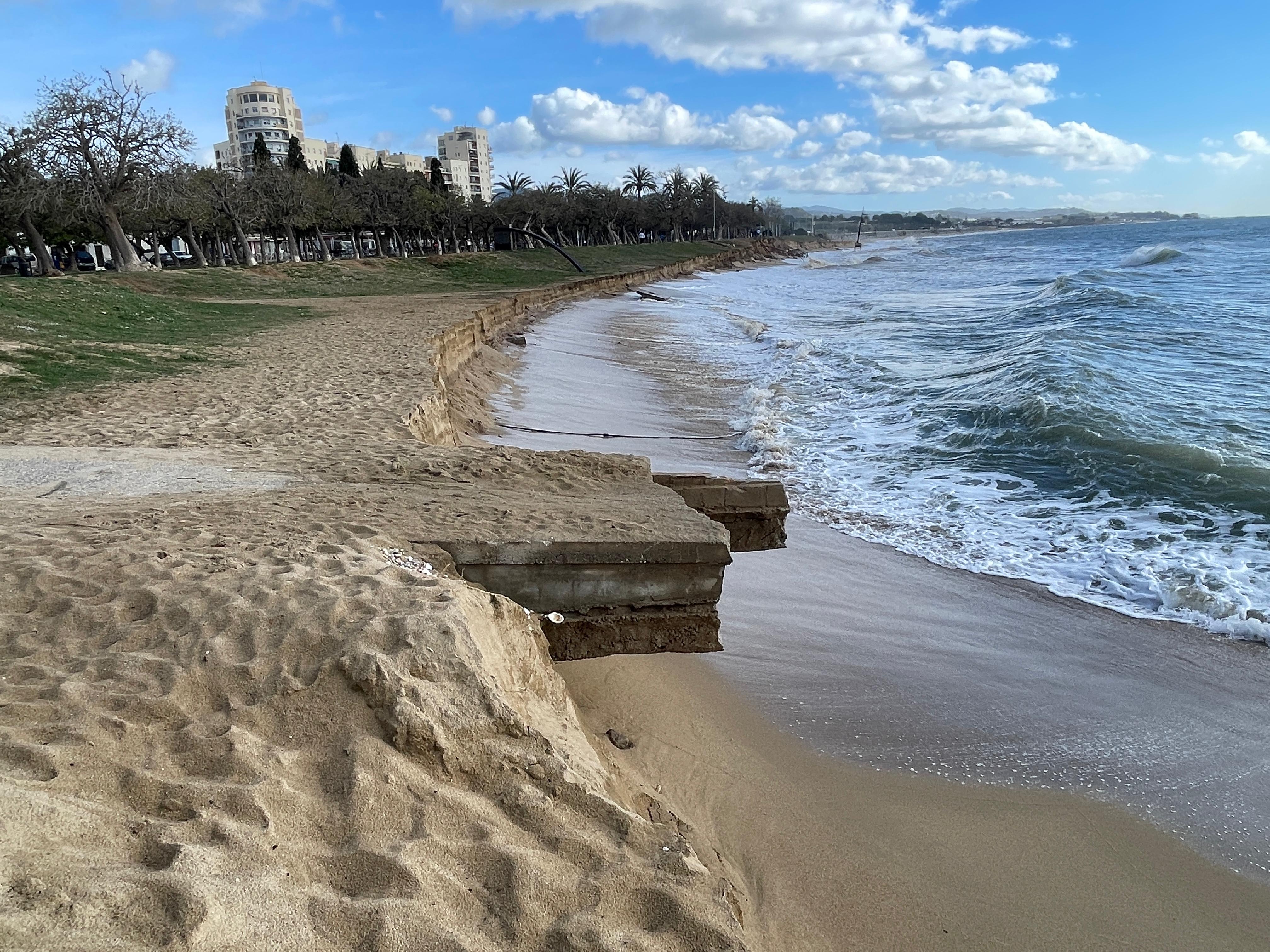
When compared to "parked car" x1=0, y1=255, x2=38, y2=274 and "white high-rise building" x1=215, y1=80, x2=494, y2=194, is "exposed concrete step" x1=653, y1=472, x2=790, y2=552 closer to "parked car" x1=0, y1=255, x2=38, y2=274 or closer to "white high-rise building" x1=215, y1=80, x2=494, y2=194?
"parked car" x1=0, y1=255, x2=38, y2=274

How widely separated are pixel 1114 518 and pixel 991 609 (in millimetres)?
2467

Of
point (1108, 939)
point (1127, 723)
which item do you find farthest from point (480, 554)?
point (1127, 723)

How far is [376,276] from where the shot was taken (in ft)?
110

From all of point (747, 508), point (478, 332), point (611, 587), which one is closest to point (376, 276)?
point (478, 332)

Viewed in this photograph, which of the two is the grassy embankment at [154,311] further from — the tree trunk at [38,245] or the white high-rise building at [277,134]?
the white high-rise building at [277,134]

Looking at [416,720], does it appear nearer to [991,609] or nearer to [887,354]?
[991,609]

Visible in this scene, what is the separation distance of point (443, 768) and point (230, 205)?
36.0 meters

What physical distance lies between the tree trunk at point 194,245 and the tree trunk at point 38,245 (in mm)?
7118

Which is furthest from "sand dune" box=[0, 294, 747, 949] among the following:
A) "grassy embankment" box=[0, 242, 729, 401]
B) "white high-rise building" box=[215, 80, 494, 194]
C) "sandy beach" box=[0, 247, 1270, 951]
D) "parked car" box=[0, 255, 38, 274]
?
"white high-rise building" box=[215, 80, 494, 194]

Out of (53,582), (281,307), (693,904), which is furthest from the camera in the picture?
(281,307)

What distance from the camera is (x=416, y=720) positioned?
295 cm

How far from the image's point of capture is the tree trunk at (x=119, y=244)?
2536 cm

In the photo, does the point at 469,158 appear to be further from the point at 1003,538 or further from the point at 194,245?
the point at 1003,538

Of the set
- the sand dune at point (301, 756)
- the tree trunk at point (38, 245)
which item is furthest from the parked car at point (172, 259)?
the sand dune at point (301, 756)
